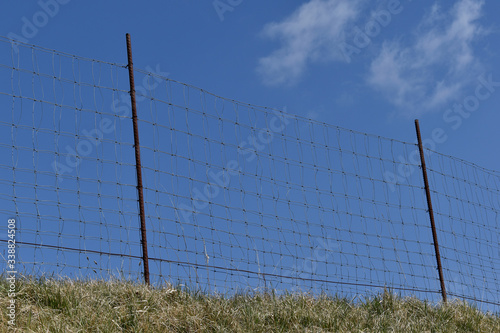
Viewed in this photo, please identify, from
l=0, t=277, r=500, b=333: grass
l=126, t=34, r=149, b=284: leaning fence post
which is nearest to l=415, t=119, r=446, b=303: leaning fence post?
l=0, t=277, r=500, b=333: grass

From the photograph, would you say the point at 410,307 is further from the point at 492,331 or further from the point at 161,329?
the point at 161,329

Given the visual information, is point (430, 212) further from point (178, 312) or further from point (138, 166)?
point (178, 312)

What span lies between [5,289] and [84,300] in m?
0.76

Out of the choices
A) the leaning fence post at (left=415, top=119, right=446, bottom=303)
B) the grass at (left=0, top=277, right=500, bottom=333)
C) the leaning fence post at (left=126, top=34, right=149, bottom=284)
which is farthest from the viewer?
the leaning fence post at (left=415, top=119, right=446, bottom=303)

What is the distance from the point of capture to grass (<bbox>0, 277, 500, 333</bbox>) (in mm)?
6293

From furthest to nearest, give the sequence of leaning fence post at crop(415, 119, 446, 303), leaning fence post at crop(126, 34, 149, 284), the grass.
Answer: leaning fence post at crop(415, 119, 446, 303) < leaning fence post at crop(126, 34, 149, 284) < the grass

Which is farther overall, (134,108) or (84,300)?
(134,108)

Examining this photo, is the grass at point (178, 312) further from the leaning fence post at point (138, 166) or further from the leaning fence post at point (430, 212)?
the leaning fence post at point (430, 212)

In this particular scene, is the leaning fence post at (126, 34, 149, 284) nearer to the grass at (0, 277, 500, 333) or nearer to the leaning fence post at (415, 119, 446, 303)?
the grass at (0, 277, 500, 333)

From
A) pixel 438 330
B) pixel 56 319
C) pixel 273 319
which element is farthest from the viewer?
pixel 438 330

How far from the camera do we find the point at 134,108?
320 inches

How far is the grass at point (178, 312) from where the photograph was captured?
6.29 metres

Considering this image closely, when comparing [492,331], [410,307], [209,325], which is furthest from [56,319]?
[492,331]

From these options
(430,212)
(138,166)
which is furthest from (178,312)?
(430,212)
